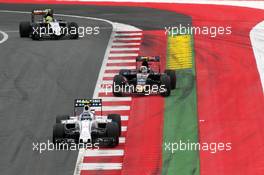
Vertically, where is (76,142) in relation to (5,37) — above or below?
below

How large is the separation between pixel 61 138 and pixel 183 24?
2379cm

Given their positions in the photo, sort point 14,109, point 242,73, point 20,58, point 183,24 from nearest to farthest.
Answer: point 14,109, point 242,73, point 20,58, point 183,24

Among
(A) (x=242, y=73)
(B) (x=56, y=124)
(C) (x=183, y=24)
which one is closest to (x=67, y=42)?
(C) (x=183, y=24)

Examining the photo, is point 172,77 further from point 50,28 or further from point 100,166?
point 50,28

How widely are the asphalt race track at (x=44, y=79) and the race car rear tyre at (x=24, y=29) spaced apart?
339 millimetres

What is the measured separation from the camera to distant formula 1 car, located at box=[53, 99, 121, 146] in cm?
3344

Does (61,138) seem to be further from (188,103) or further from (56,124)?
(188,103)

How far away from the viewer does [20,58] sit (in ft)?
157

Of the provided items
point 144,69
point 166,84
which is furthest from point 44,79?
point 166,84
